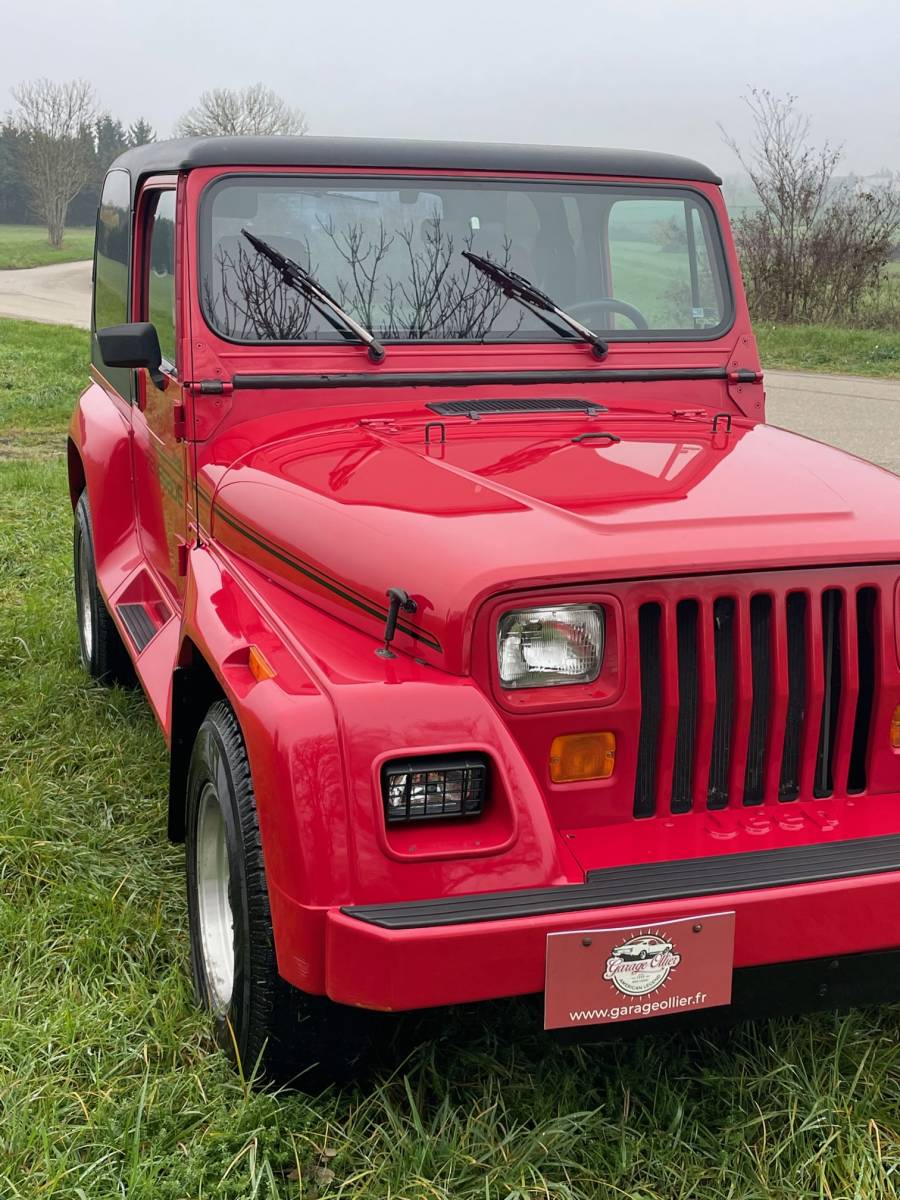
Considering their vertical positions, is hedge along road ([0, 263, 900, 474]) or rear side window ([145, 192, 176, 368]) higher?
rear side window ([145, 192, 176, 368])

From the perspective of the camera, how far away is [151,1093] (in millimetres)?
2406

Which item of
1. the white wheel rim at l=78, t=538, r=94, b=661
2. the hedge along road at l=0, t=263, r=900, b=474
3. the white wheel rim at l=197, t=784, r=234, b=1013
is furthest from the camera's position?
the hedge along road at l=0, t=263, r=900, b=474

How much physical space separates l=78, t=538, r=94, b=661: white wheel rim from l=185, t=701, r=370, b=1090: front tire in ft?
7.59

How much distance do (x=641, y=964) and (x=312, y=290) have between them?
2.03 metres

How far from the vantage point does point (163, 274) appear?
360 cm

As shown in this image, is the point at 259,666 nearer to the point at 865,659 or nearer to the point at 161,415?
the point at 865,659

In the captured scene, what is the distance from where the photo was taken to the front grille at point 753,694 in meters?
2.24

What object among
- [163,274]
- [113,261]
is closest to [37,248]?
[113,261]

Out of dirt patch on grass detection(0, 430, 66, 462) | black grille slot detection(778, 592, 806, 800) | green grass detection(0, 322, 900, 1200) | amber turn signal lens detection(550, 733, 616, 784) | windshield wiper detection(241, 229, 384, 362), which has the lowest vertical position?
dirt patch on grass detection(0, 430, 66, 462)

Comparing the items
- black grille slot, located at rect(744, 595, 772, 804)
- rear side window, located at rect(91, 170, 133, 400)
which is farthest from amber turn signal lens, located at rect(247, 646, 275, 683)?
rear side window, located at rect(91, 170, 133, 400)

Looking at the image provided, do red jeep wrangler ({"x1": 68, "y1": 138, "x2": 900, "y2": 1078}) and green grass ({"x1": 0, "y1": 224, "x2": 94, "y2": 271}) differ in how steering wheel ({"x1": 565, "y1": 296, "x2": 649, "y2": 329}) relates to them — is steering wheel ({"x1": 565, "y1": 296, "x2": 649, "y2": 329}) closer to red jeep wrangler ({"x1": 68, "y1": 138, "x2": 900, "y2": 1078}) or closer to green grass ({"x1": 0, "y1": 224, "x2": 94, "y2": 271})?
red jeep wrangler ({"x1": 68, "y1": 138, "x2": 900, "y2": 1078})

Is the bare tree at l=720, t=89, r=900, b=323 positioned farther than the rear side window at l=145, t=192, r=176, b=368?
Yes

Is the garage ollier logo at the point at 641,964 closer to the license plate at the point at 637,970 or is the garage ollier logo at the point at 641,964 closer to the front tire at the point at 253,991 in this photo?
the license plate at the point at 637,970

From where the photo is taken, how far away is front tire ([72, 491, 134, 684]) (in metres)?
4.57
